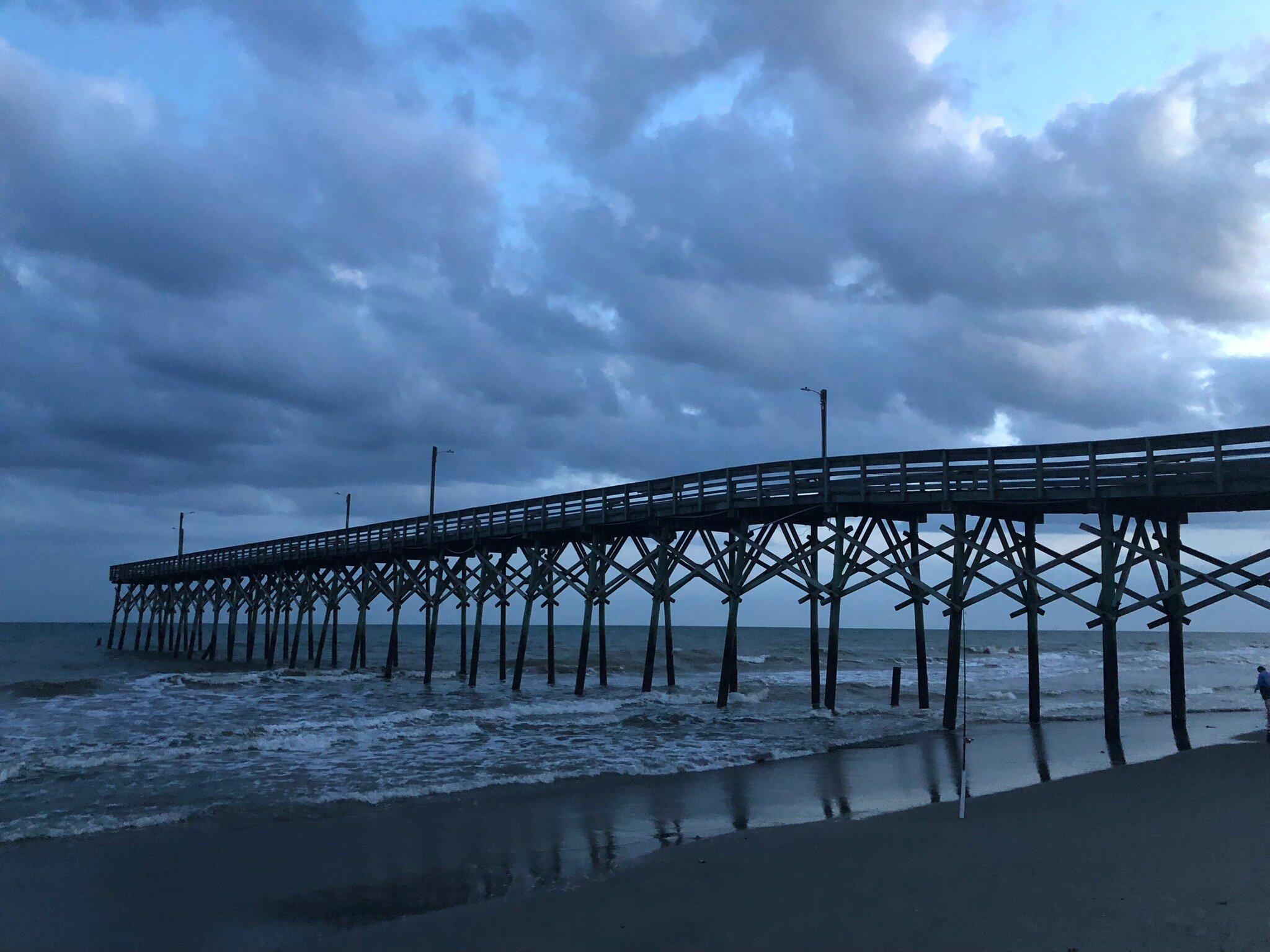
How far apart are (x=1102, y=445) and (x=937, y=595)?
428 centimetres

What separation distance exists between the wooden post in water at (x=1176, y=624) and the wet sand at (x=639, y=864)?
13.2 feet

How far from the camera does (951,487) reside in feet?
58.2

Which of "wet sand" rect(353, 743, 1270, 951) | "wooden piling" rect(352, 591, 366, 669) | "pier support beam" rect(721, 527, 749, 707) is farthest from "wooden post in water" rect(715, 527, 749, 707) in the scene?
"wooden piling" rect(352, 591, 366, 669)

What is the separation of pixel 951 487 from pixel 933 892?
11.9 metres

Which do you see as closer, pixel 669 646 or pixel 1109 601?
pixel 1109 601

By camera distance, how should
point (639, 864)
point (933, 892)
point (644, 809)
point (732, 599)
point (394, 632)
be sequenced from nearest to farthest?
point (933, 892) → point (639, 864) → point (644, 809) → point (732, 599) → point (394, 632)

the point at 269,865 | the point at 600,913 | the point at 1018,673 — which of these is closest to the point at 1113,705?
the point at 600,913

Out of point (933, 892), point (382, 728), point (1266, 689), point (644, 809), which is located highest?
point (1266, 689)

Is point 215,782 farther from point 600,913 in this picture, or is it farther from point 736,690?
point 736,690

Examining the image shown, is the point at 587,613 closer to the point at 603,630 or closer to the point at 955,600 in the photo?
the point at 603,630

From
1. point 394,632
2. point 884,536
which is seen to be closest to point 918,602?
point 884,536

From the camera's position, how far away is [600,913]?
22.6ft

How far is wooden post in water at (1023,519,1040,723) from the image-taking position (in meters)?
18.1

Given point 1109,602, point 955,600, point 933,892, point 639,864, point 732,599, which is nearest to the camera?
point 933,892
